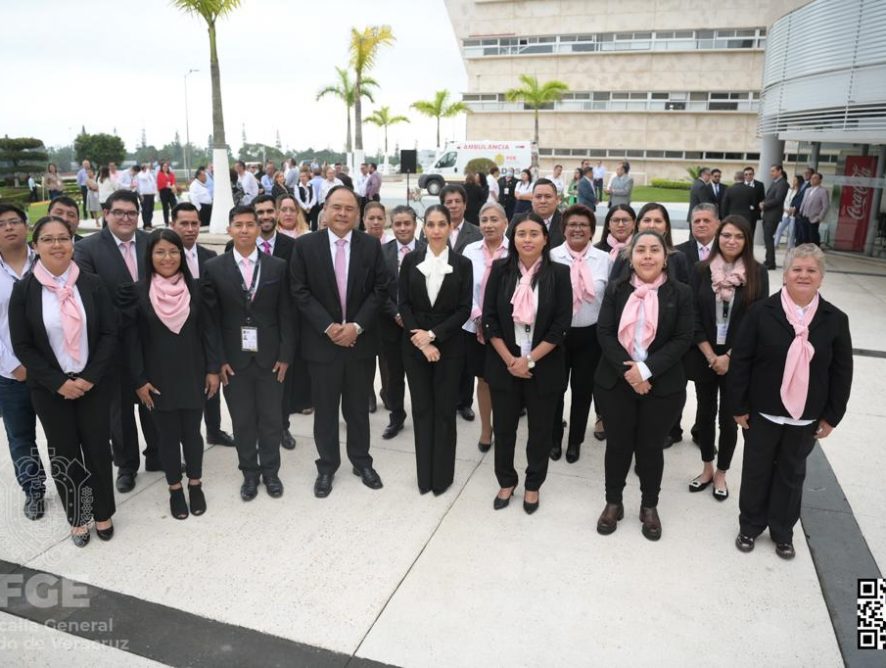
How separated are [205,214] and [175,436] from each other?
14776 mm

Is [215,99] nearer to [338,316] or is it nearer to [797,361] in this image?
[338,316]

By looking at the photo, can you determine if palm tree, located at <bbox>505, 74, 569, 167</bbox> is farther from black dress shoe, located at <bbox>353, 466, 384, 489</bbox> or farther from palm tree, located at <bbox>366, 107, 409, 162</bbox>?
black dress shoe, located at <bbox>353, 466, 384, 489</bbox>

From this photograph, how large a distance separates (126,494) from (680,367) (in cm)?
373

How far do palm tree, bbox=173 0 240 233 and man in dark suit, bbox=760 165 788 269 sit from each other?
1248 centimetres

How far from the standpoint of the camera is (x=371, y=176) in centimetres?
1761

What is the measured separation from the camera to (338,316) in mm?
4082

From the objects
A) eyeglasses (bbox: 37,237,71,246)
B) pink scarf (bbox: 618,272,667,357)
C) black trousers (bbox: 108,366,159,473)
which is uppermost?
eyeglasses (bbox: 37,237,71,246)

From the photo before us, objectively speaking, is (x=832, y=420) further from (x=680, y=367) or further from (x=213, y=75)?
(x=213, y=75)

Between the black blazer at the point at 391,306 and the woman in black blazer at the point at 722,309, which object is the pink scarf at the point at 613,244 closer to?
the woman in black blazer at the point at 722,309

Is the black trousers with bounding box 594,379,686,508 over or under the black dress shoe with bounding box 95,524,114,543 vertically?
over

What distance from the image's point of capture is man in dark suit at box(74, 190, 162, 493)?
4.01 meters

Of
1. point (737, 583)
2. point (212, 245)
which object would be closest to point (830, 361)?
point (737, 583)

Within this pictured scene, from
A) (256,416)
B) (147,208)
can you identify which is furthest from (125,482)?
(147,208)

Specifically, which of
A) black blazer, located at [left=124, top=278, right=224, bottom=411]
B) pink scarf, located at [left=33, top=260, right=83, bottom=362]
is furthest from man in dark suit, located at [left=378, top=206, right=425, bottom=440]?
pink scarf, located at [left=33, top=260, right=83, bottom=362]
